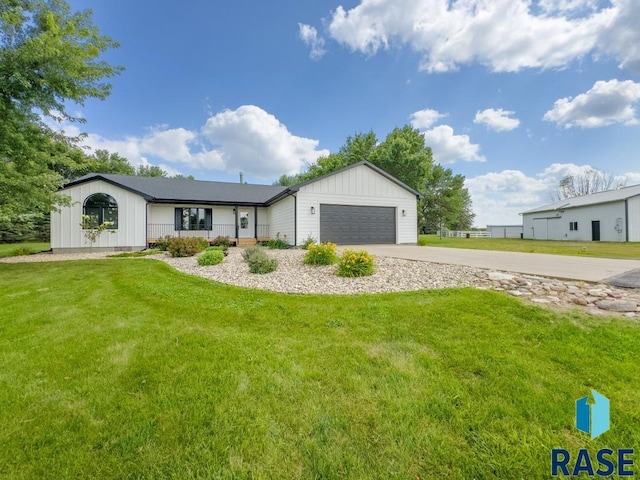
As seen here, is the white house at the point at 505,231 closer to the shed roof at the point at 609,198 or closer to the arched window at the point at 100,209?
the shed roof at the point at 609,198

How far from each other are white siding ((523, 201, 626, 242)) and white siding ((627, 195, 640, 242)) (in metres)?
0.35

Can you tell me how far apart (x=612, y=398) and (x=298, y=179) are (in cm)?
3697

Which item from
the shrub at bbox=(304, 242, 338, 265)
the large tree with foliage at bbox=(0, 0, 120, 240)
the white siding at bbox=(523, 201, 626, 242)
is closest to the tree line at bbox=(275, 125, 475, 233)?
the white siding at bbox=(523, 201, 626, 242)

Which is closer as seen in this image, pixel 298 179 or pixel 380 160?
pixel 380 160

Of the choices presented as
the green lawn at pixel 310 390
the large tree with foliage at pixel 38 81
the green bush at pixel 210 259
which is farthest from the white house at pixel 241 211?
the green lawn at pixel 310 390

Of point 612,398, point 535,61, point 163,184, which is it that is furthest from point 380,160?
point 612,398

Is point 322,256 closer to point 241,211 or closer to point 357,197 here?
point 357,197

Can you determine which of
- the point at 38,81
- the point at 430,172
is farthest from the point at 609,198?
the point at 38,81

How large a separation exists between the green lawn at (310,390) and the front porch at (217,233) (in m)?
11.6

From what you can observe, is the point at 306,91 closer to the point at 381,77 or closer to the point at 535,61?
the point at 381,77

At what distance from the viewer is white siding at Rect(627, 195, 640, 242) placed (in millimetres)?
19922

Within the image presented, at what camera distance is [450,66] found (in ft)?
44.0

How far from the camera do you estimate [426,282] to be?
5.64 meters

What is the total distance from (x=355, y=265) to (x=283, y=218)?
9.02 meters
